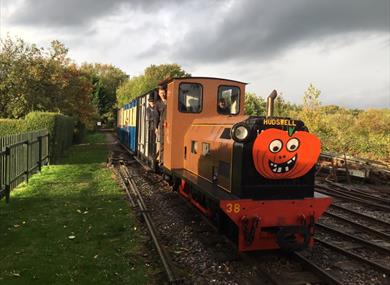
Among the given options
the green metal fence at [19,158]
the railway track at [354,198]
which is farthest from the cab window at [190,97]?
the railway track at [354,198]

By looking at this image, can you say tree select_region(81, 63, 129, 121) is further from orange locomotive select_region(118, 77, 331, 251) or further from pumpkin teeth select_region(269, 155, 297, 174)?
pumpkin teeth select_region(269, 155, 297, 174)

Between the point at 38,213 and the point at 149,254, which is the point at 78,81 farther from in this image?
the point at 149,254

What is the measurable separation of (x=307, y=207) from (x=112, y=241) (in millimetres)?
3348

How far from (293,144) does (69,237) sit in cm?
420

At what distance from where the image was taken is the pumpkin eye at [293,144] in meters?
6.20

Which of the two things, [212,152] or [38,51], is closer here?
[212,152]

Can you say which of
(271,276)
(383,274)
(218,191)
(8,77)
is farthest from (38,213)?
(8,77)

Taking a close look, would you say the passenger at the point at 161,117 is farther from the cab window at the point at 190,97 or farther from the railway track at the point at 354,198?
the railway track at the point at 354,198

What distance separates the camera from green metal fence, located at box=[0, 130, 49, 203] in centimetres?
972

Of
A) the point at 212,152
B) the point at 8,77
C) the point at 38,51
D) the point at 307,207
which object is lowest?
the point at 307,207

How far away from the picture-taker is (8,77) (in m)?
23.8

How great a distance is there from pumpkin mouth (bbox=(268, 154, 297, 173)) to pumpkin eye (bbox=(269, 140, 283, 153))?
0.24 metres

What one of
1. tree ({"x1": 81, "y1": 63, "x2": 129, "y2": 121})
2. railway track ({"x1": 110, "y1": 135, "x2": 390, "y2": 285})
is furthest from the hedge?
tree ({"x1": 81, "y1": 63, "x2": 129, "y2": 121})

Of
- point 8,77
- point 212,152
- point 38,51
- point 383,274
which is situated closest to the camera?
point 383,274
